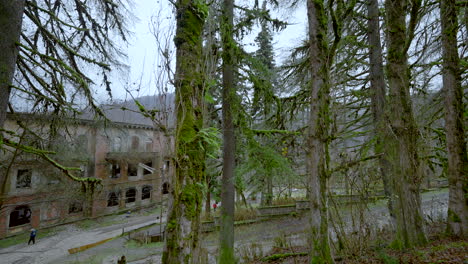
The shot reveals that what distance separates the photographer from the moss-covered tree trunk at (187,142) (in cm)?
238

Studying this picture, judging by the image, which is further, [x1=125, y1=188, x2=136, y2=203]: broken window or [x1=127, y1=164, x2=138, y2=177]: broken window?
[x1=127, y1=164, x2=138, y2=177]: broken window

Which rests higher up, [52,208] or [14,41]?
[14,41]

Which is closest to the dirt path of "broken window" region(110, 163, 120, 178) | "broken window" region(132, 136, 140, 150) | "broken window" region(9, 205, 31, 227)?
"broken window" region(9, 205, 31, 227)

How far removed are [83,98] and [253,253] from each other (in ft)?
22.7

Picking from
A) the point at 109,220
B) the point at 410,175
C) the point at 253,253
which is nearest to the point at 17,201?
the point at 109,220

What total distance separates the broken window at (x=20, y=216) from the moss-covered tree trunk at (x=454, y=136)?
2408 cm

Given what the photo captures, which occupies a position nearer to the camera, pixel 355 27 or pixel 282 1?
pixel 282 1

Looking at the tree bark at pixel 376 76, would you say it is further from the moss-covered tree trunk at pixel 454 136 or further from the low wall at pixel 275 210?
the low wall at pixel 275 210

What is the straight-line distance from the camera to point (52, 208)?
17875mm

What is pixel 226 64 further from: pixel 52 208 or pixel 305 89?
pixel 52 208

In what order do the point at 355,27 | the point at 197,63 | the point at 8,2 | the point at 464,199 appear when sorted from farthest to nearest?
the point at 355,27 → the point at 464,199 → the point at 8,2 → the point at 197,63

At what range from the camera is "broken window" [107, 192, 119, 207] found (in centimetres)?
2189

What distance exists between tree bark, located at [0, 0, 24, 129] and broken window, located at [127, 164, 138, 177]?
74.3 feet

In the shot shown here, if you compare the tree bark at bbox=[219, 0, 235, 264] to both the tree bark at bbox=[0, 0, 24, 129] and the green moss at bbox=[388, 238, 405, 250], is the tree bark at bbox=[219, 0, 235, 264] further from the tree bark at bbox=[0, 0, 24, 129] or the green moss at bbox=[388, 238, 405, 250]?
the tree bark at bbox=[0, 0, 24, 129]
